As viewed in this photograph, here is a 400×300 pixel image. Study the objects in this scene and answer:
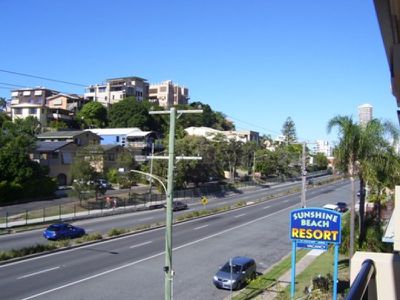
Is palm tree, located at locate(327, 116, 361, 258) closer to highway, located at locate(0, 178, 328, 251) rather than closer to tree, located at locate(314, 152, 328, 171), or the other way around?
highway, located at locate(0, 178, 328, 251)

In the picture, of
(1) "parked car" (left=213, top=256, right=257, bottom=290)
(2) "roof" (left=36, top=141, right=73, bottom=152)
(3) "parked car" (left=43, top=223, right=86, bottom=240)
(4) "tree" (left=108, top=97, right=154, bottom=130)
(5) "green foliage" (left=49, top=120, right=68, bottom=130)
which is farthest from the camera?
(4) "tree" (left=108, top=97, right=154, bottom=130)

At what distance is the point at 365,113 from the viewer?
85.3ft

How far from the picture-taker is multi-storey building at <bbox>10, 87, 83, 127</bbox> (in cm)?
11156

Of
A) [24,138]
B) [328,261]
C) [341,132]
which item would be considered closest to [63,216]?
[24,138]

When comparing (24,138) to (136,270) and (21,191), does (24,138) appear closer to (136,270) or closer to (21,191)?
(21,191)

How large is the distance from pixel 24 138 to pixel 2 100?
235 feet

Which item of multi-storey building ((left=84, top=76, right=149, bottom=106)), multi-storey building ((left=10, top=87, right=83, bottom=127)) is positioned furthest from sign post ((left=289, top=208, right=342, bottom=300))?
multi-storey building ((left=84, top=76, right=149, bottom=106))

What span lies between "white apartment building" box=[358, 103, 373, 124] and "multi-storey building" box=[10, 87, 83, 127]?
9365 centimetres

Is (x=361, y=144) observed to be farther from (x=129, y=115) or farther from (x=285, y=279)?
(x=129, y=115)

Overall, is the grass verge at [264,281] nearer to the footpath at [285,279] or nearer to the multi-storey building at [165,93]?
the footpath at [285,279]

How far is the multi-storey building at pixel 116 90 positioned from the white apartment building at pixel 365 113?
12452 centimetres

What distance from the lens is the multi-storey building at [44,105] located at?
366 feet

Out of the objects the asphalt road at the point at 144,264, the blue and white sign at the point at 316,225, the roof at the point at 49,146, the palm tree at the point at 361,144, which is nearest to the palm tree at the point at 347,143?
the palm tree at the point at 361,144

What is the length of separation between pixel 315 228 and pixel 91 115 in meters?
103
